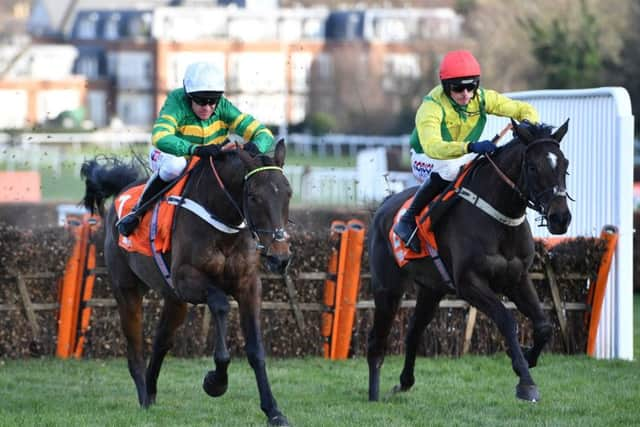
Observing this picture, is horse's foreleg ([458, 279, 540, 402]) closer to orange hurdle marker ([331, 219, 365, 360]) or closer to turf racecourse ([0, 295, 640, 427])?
turf racecourse ([0, 295, 640, 427])

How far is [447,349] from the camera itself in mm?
10938

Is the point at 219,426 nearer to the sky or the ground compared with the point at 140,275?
nearer to the ground

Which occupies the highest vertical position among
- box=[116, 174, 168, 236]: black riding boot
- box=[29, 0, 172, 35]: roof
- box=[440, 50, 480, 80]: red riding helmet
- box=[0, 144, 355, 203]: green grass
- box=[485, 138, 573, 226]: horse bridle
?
box=[29, 0, 172, 35]: roof

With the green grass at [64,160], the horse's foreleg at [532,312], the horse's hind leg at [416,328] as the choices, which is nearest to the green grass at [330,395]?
the horse's hind leg at [416,328]

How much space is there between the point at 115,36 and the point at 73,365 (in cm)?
7660

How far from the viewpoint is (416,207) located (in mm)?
8430

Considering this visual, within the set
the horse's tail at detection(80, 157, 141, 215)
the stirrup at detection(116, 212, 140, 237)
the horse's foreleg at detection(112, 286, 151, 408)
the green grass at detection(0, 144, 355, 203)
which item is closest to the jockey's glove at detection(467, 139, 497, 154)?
the stirrup at detection(116, 212, 140, 237)

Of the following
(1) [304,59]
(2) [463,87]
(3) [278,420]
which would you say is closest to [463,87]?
(2) [463,87]

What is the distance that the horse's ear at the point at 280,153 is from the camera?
7333mm

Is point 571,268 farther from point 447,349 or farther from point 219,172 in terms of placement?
point 219,172

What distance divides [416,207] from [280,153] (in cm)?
139

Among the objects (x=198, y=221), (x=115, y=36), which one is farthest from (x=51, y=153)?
(x=115, y=36)

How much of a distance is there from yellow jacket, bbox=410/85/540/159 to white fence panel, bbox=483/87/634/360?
2664mm

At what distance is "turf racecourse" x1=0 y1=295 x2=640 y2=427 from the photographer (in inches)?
307
